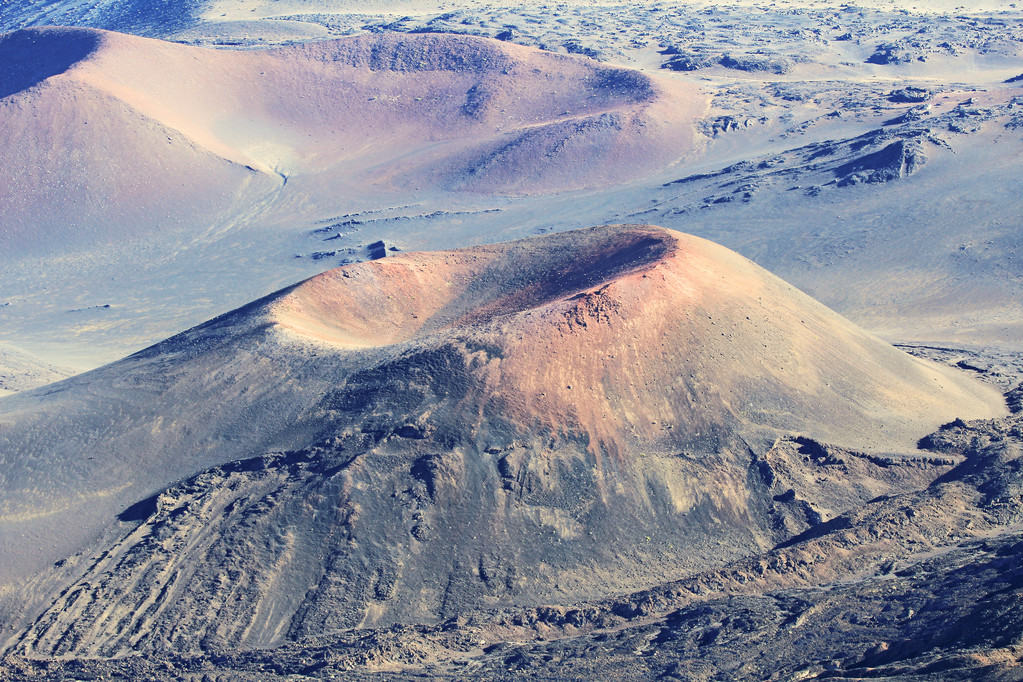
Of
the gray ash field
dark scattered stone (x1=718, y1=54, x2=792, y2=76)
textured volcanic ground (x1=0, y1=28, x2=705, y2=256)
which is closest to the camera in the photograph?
the gray ash field

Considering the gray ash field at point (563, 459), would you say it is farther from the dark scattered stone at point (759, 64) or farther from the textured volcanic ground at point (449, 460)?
the dark scattered stone at point (759, 64)

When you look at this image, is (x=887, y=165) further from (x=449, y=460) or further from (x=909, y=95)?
(x=449, y=460)

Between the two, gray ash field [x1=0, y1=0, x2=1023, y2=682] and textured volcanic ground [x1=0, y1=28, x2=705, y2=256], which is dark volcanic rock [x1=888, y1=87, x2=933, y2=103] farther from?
gray ash field [x1=0, y1=0, x2=1023, y2=682]

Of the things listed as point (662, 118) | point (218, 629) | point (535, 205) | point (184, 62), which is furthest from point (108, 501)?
point (184, 62)

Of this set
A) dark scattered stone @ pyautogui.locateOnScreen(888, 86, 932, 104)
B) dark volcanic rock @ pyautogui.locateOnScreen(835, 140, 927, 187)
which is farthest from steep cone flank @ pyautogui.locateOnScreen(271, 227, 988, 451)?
dark scattered stone @ pyautogui.locateOnScreen(888, 86, 932, 104)

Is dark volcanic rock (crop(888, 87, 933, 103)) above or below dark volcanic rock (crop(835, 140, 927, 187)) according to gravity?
above

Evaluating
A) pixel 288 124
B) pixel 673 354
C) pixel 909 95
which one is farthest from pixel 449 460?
pixel 909 95
